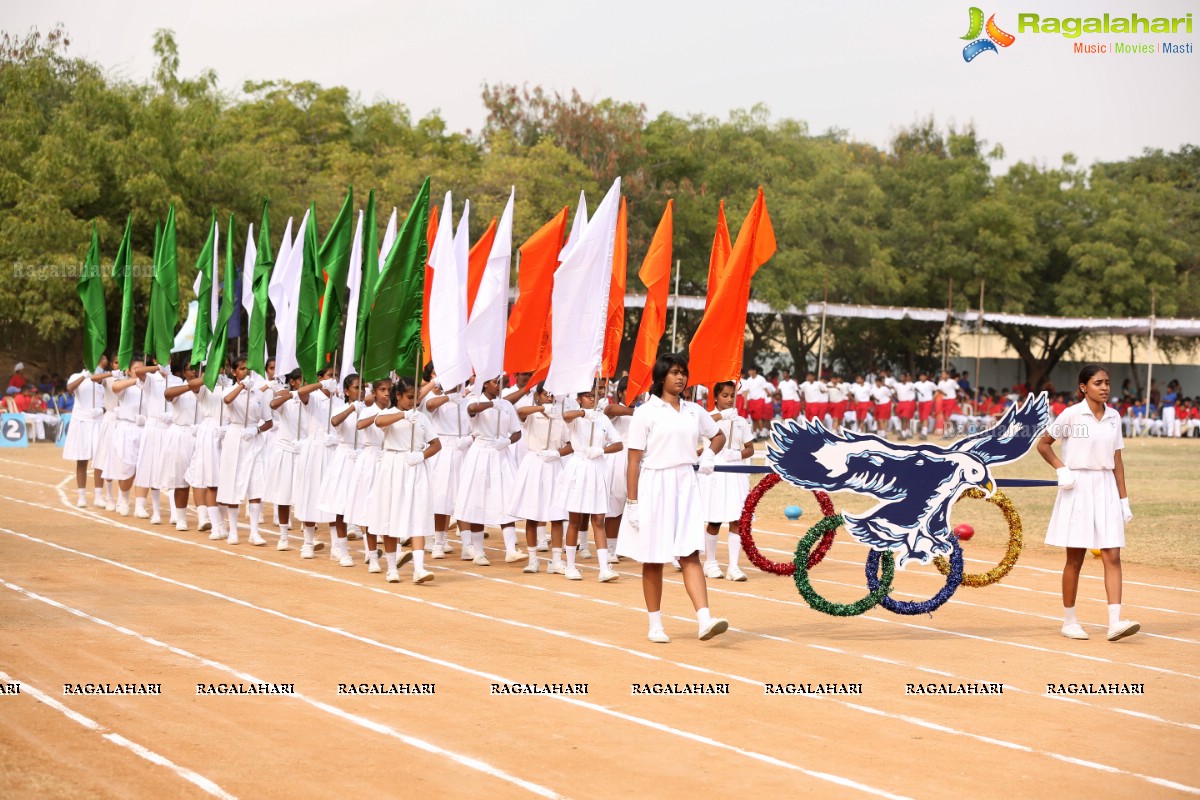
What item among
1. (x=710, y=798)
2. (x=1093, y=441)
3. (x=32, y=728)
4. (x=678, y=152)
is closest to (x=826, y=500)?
(x=1093, y=441)

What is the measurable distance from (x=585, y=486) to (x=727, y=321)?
2531mm

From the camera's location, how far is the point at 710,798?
21.5ft

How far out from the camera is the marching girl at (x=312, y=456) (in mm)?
15500

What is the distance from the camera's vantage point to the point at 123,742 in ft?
23.9

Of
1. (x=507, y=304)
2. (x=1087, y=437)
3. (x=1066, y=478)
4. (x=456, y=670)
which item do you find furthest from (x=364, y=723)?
(x=507, y=304)

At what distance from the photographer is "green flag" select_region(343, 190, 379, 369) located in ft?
47.6

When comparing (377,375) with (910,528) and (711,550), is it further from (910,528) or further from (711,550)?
(910,528)

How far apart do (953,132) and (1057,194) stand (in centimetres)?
425

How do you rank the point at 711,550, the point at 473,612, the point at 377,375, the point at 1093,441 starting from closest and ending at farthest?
the point at 1093,441 < the point at 473,612 < the point at 377,375 < the point at 711,550

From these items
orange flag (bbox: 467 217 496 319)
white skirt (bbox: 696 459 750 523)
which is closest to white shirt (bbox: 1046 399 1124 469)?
white skirt (bbox: 696 459 750 523)

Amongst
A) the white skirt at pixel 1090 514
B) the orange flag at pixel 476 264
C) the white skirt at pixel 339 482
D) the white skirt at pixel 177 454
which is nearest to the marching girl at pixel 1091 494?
the white skirt at pixel 1090 514

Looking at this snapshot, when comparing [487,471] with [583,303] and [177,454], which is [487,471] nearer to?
[583,303]

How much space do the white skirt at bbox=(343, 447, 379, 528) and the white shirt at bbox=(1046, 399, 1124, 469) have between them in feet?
21.5

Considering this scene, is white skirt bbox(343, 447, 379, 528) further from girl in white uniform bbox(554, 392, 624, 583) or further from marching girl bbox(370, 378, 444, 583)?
girl in white uniform bbox(554, 392, 624, 583)
